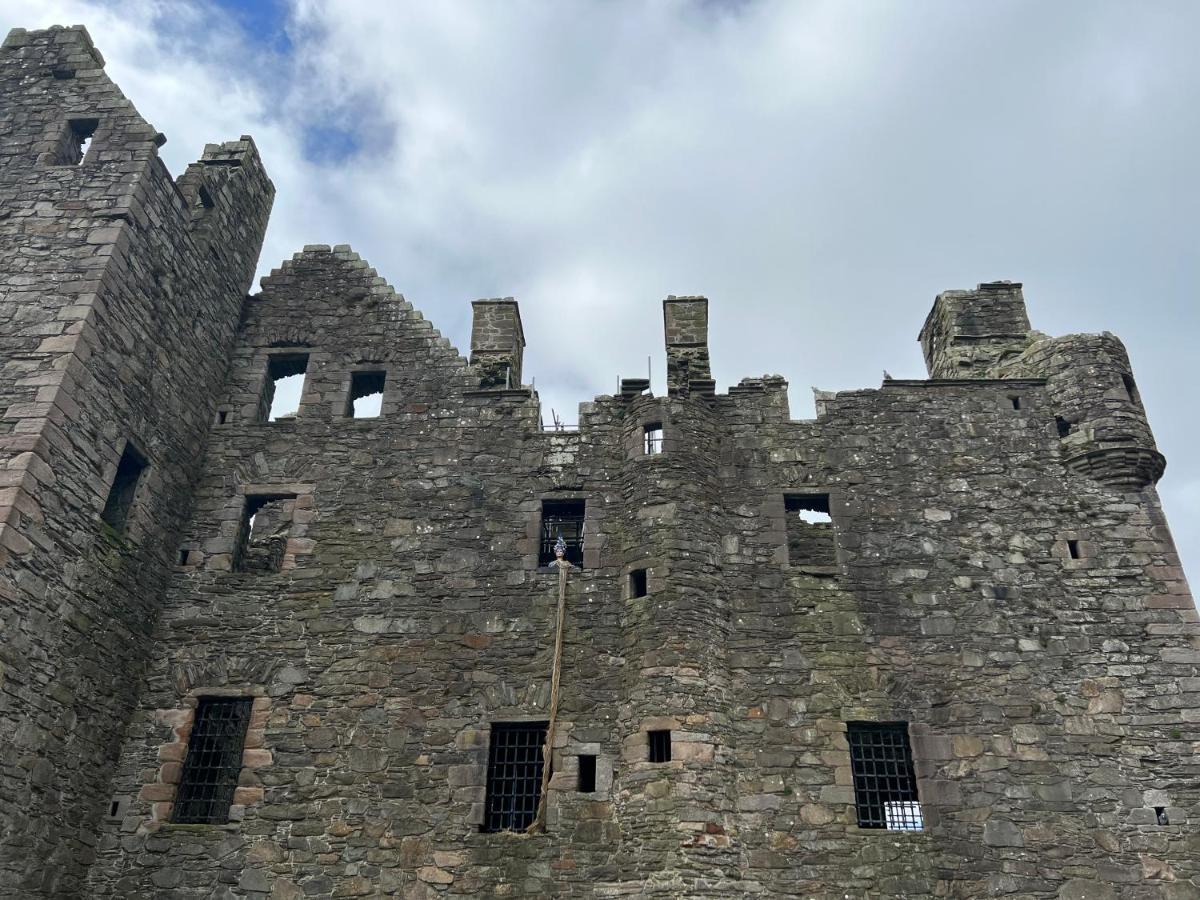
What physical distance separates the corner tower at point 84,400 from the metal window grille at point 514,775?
16.1 feet

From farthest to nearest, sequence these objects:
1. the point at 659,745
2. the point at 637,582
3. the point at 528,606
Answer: the point at 528,606 → the point at 637,582 → the point at 659,745

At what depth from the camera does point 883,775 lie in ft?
38.1

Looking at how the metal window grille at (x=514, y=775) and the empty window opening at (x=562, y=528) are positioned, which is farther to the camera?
the empty window opening at (x=562, y=528)

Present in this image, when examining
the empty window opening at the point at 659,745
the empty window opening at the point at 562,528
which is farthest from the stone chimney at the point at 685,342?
the empty window opening at the point at 659,745

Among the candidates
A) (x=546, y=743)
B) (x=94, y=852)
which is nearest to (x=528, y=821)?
(x=546, y=743)

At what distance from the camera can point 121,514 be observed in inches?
500

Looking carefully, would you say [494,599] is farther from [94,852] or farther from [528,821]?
[94,852]

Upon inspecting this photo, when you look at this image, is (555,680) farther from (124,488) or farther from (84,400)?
(84,400)

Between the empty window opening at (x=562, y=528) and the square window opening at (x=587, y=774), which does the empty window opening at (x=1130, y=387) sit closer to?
the empty window opening at (x=562, y=528)

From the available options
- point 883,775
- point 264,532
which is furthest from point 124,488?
point 883,775

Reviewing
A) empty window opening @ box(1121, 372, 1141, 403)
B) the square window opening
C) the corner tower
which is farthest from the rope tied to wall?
empty window opening @ box(1121, 372, 1141, 403)

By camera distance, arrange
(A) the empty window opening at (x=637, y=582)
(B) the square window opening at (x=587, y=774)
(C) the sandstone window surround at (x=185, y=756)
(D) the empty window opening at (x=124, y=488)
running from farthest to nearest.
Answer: (A) the empty window opening at (x=637, y=582) → (D) the empty window opening at (x=124, y=488) → (C) the sandstone window surround at (x=185, y=756) → (B) the square window opening at (x=587, y=774)

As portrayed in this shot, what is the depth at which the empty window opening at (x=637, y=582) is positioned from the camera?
12672 millimetres

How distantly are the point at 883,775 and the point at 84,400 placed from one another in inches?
440
